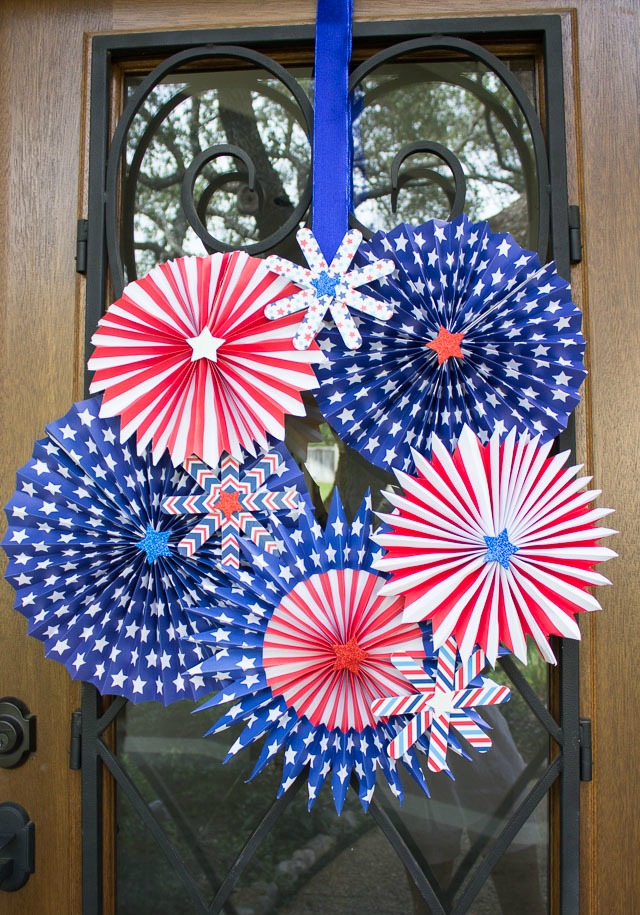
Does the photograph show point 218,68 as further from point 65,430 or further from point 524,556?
point 524,556

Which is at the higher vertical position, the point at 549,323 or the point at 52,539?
the point at 549,323

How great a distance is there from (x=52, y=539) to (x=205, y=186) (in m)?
0.52

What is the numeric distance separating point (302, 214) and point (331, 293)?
0.53ft

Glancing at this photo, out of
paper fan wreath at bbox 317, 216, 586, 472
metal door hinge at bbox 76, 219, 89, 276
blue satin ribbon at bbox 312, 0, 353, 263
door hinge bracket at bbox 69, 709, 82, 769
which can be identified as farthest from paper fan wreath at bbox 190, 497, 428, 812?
metal door hinge at bbox 76, 219, 89, 276

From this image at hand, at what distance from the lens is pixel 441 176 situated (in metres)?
0.89

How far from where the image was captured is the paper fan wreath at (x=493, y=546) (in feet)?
2.36

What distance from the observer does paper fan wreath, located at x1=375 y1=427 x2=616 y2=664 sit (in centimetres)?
72

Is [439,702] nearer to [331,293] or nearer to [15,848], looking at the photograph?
[331,293]

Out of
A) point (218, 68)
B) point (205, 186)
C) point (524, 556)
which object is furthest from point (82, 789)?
point (218, 68)

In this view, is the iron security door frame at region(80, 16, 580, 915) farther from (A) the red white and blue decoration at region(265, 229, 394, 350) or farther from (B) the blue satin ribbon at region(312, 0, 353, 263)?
(A) the red white and blue decoration at region(265, 229, 394, 350)

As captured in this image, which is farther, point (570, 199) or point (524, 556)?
point (570, 199)

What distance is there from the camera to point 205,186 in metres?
0.91

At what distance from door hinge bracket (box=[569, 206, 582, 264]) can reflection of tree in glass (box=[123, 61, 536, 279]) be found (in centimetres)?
6

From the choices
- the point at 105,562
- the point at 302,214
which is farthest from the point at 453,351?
the point at 105,562
